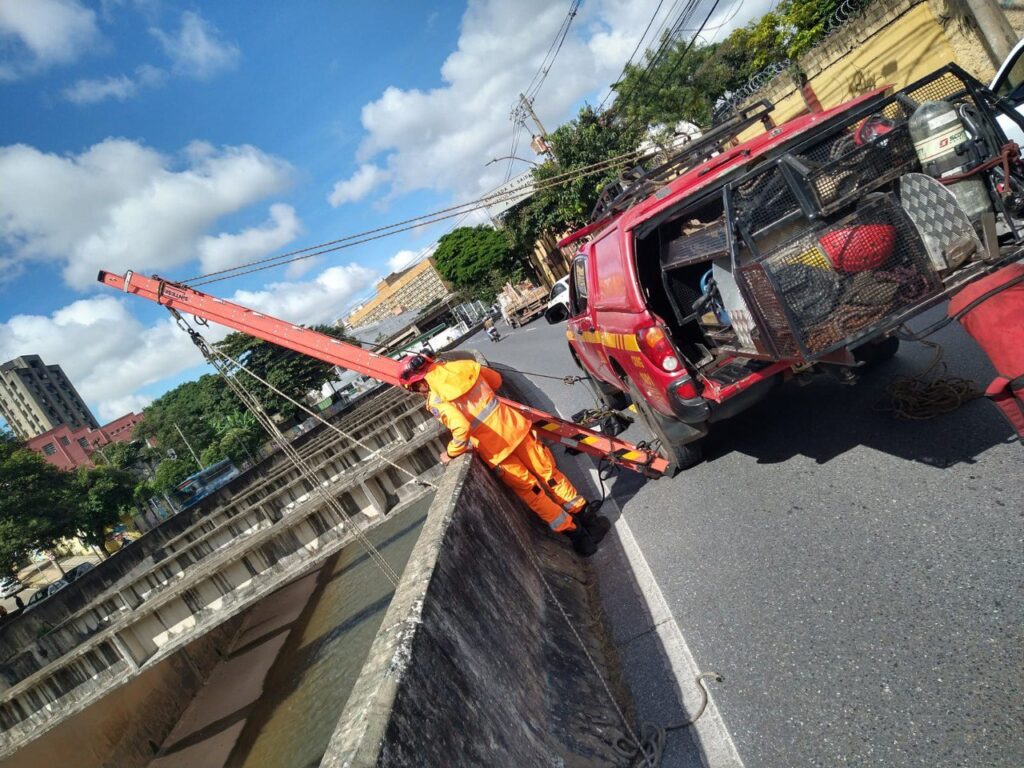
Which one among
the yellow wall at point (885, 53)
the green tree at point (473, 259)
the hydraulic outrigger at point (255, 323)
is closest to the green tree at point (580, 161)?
the yellow wall at point (885, 53)

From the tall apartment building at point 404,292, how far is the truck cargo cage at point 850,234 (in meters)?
105

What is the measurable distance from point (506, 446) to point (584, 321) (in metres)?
1.83

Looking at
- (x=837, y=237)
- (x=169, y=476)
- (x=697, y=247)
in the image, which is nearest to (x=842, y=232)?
(x=837, y=237)

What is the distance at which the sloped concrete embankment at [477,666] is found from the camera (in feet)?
6.73

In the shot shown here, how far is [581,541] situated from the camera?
4.95m

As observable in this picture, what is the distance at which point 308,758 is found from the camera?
6129 mm

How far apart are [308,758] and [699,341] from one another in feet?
18.3

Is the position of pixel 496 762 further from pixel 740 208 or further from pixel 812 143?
pixel 812 143

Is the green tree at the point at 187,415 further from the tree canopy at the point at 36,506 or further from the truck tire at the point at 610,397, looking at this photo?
the truck tire at the point at 610,397

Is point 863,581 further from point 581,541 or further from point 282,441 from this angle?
point 282,441

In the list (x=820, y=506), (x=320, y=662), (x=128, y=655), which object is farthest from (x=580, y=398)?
(x=128, y=655)

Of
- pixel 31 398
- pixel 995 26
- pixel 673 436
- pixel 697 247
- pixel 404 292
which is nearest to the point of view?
pixel 697 247

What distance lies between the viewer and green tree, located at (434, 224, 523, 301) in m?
60.1

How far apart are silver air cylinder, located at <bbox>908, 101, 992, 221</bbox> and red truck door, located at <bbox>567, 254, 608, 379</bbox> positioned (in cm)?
283
